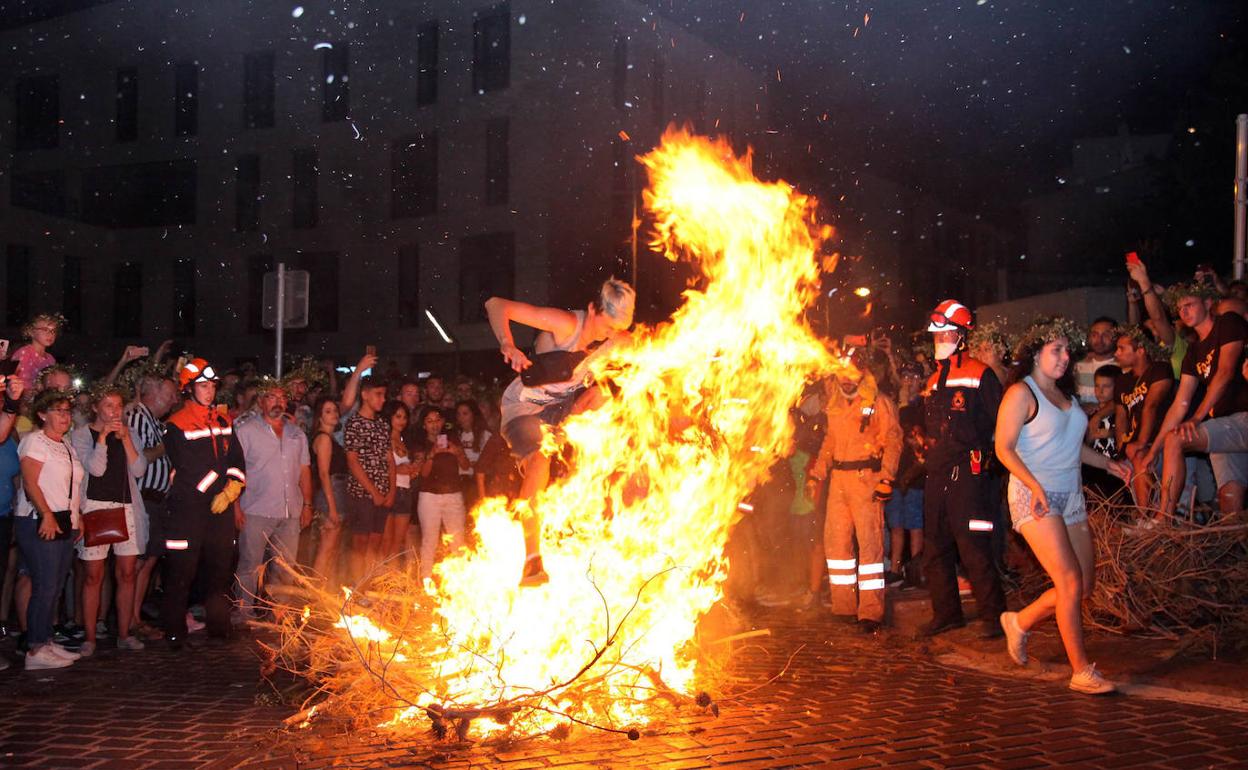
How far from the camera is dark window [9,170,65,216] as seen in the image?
34.5 m

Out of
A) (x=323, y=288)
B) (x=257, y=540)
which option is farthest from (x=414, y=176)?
(x=257, y=540)

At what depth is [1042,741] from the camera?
17.0 feet

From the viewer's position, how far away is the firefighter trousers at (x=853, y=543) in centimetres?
859

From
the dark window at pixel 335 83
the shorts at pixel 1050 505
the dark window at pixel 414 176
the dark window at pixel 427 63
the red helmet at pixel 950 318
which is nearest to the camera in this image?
the shorts at pixel 1050 505

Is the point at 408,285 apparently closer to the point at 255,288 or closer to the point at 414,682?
the point at 255,288

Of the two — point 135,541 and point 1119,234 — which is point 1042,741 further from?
point 1119,234

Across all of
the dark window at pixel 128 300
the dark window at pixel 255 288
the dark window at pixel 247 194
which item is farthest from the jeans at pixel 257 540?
the dark window at pixel 128 300

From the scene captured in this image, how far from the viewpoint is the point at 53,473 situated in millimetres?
7680

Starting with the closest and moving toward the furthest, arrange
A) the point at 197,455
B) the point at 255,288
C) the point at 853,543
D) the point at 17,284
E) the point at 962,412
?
1. the point at 962,412
2. the point at 197,455
3. the point at 853,543
4. the point at 17,284
5. the point at 255,288

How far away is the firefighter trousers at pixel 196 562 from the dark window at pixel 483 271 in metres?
18.7

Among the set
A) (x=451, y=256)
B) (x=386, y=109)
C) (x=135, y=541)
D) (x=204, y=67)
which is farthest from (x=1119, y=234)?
(x=135, y=541)

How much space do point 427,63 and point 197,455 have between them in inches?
874

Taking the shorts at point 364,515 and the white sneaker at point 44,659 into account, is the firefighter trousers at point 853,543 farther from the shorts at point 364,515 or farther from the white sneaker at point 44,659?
the white sneaker at point 44,659

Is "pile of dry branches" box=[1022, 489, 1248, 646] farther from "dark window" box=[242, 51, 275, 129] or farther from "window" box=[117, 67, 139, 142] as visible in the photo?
"window" box=[117, 67, 139, 142]
